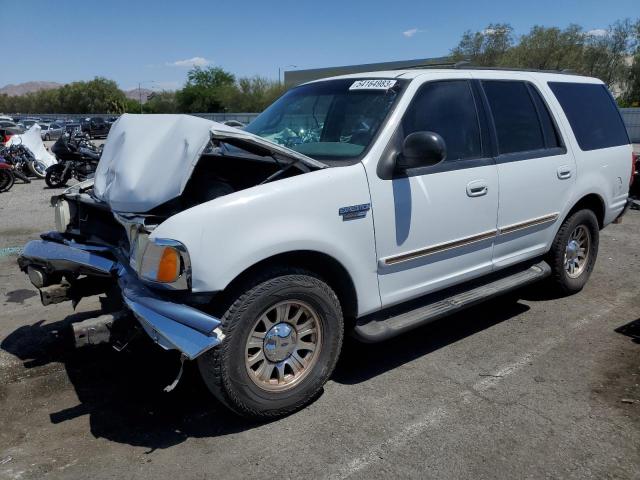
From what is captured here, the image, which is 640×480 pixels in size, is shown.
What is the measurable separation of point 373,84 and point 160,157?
5.34 ft

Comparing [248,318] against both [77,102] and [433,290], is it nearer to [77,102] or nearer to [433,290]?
[433,290]

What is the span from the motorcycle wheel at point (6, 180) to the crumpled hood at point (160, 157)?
11406 mm

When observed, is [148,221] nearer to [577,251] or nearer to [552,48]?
[577,251]

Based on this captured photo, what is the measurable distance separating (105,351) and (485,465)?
9.77 feet

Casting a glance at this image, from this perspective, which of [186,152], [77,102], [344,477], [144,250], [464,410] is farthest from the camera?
[77,102]

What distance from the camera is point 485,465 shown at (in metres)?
2.87

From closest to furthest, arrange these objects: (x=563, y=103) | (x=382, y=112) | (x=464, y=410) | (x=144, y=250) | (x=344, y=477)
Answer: (x=344, y=477) → (x=144, y=250) → (x=464, y=410) → (x=382, y=112) → (x=563, y=103)

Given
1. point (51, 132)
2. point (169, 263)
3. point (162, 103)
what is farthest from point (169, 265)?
point (162, 103)

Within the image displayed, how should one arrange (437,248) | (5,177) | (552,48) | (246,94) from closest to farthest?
(437,248)
(5,177)
(552,48)
(246,94)

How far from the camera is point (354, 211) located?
334 cm

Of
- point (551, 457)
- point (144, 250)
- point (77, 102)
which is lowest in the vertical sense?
point (551, 457)

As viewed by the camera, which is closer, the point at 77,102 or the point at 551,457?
the point at 551,457

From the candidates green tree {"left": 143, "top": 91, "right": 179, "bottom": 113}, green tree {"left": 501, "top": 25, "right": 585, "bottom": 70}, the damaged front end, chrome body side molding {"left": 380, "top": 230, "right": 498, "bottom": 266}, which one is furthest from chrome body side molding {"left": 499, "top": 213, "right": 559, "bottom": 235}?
green tree {"left": 143, "top": 91, "right": 179, "bottom": 113}

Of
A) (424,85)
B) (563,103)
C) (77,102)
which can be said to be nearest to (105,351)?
(424,85)
